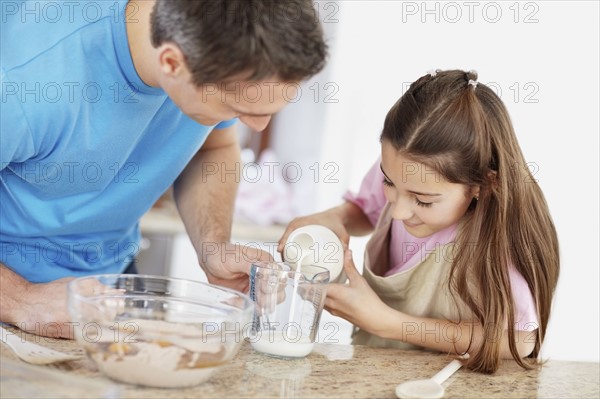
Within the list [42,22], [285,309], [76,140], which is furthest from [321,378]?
[42,22]

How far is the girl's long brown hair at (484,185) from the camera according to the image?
1536mm

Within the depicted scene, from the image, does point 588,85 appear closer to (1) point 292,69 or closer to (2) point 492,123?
(2) point 492,123

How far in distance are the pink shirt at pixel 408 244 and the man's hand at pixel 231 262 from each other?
35 centimetres

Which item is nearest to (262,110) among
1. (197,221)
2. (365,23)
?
(197,221)

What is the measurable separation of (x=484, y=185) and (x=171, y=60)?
0.67 metres

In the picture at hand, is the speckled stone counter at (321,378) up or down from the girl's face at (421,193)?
down

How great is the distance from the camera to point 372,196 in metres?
1.90

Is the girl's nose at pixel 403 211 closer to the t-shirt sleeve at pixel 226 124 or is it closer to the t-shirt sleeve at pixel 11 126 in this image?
the t-shirt sleeve at pixel 226 124

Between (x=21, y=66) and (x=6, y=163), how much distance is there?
17cm

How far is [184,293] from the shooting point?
4.25 feet

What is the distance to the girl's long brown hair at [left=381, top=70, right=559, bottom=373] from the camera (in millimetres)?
1536

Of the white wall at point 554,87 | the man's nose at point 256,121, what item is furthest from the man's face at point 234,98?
the white wall at point 554,87

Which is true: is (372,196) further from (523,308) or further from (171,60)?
(171,60)

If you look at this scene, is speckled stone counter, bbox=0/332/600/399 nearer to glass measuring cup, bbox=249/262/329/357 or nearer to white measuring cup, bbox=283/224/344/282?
glass measuring cup, bbox=249/262/329/357
